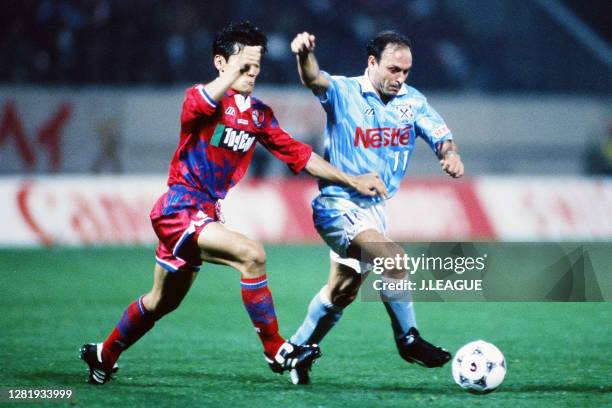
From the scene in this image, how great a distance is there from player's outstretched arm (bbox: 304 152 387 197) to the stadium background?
4.60 ft

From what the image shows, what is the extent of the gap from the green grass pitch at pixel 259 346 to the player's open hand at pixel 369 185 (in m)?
1.11

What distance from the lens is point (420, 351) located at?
6012 millimetres

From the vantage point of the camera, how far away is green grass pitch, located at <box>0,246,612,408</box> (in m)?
5.54

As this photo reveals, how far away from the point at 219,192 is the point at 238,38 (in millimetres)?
874

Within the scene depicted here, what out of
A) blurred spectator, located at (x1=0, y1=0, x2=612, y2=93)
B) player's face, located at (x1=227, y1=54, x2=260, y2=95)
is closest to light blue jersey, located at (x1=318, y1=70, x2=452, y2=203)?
player's face, located at (x1=227, y1=54, x2=260, y2=95)

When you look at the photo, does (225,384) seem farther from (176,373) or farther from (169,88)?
(169,88)

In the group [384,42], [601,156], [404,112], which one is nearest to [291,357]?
A: [404,112]

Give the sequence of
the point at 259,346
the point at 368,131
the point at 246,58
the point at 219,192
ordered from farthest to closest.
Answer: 1. the point at 259,346
2. the point at 368,131
3. the point at 219,192
4. the point at 246,58

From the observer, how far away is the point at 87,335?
311 inches

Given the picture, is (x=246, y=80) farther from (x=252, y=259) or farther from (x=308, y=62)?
(x=252, y=259)

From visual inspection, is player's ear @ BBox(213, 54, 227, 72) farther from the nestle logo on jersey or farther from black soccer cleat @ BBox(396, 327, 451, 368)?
black soccer cleat @ BBox(396, 327, 451, 368)

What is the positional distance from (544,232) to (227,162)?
11.6 m

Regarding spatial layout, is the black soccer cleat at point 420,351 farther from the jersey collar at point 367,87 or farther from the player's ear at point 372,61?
the player's ear at point 372,61

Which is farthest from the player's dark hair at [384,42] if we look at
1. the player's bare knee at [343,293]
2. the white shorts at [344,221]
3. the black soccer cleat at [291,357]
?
the black soccer cleat at [291,357]
